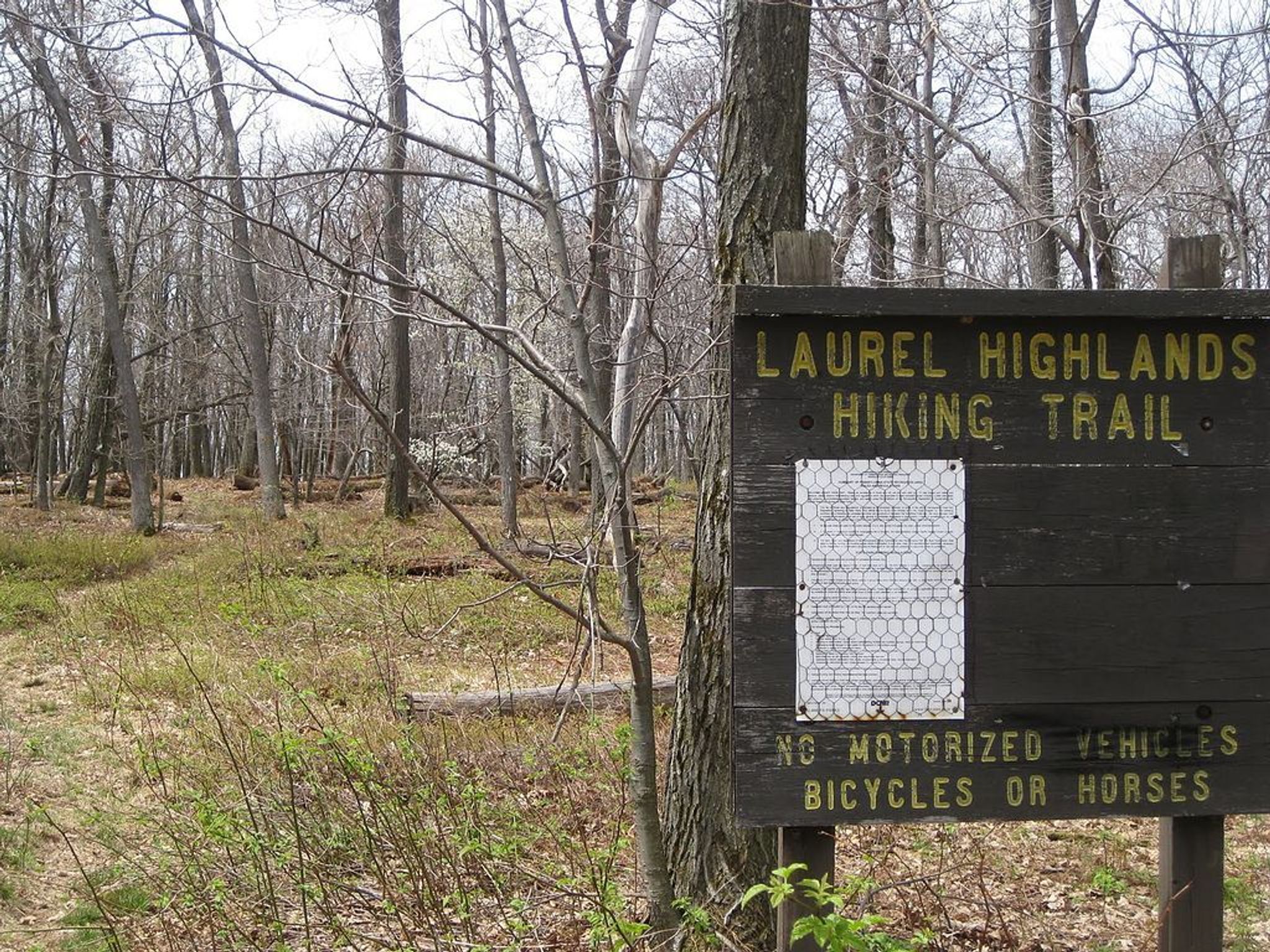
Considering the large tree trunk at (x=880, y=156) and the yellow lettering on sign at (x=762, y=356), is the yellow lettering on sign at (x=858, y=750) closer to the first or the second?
the yellow lettering on sign at (x=762, y=356)

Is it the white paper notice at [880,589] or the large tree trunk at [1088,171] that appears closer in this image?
the white paper notice at [880,589]

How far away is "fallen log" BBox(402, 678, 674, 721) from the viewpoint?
22.0 ft

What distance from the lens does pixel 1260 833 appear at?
207 inches

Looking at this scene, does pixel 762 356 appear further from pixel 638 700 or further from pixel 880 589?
pixel 638 700

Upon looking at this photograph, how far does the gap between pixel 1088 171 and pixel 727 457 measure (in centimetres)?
488

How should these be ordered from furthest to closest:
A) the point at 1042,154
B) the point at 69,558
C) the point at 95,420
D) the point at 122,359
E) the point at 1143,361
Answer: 1. the point at 95,420
2. the point at 122,359
3. the point at 69,558
4. the point at 1042,154
5. the point at 1143,361

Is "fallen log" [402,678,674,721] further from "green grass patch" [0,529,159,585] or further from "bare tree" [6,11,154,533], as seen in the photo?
"bare tree" [6,11,154,533]

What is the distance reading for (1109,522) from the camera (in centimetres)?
265

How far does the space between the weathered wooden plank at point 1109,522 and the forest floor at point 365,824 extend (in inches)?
43.3

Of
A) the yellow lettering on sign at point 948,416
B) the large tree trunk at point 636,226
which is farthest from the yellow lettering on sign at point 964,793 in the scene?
the large tree trunk at point 636,226

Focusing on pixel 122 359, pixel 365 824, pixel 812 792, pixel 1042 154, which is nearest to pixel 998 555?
pixel 812 792

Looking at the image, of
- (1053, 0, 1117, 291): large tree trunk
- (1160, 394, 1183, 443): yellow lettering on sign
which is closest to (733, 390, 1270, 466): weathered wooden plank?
(1160, 394, 1183, 443): yellow lettering on sign

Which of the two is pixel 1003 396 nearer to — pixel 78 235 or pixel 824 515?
pixel 824 515

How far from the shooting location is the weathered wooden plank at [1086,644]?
258 cm
